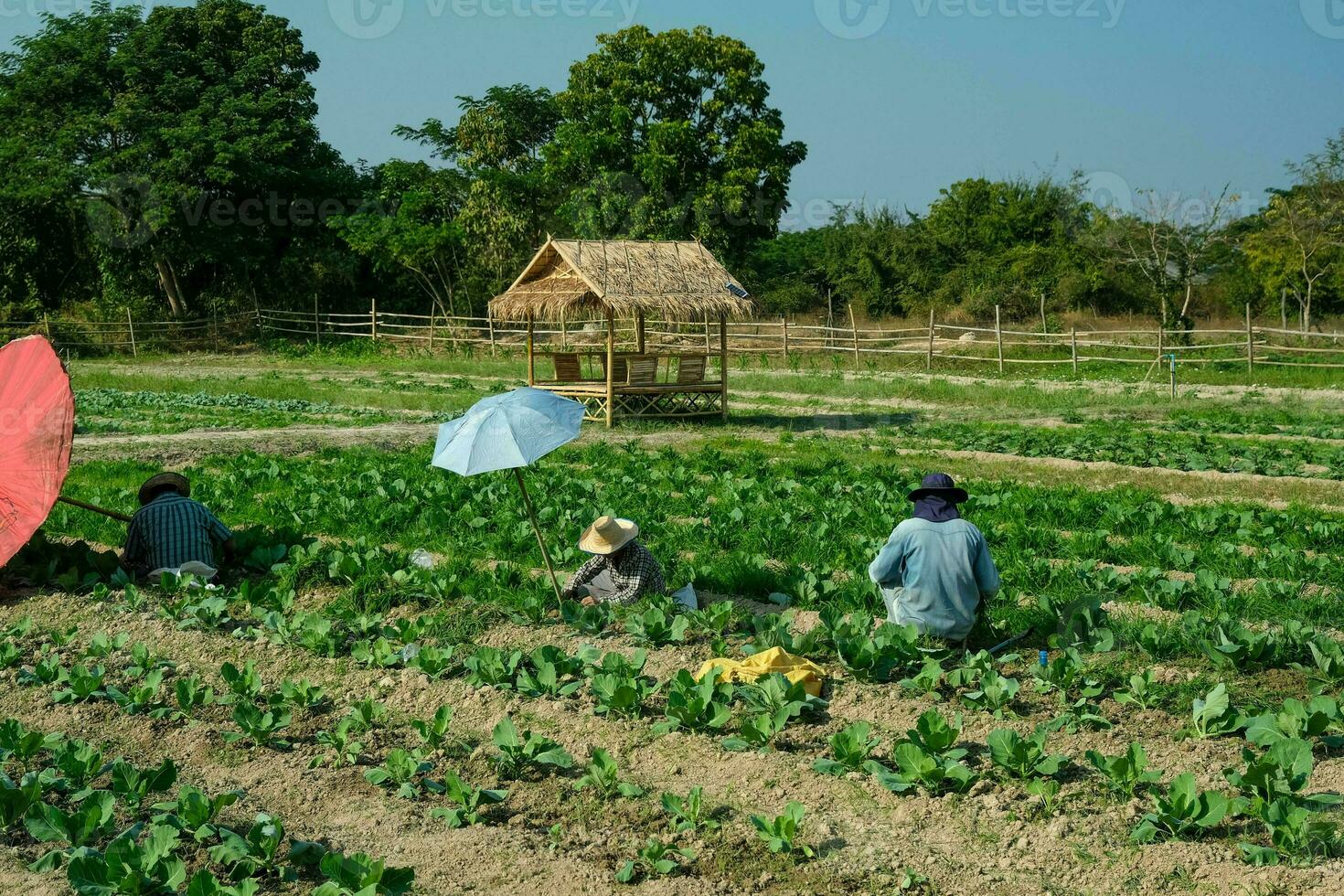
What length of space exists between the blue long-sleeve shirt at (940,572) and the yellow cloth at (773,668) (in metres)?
0.71

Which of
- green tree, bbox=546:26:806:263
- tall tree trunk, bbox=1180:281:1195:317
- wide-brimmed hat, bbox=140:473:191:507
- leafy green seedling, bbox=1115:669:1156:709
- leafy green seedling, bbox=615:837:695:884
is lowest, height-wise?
leafy green seedling, bbox=615:837:695:884

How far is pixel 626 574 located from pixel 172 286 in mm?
37257

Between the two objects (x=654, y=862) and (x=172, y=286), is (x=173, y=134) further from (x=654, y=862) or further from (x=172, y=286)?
(x=654, y=862)

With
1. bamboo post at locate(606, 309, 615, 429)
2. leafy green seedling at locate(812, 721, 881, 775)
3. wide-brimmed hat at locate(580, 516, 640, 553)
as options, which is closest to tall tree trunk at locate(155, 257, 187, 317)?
bamboo post at locate(606, 309, 615, 429)


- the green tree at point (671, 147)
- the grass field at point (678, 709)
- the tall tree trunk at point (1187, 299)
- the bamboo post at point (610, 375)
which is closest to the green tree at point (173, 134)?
the green tree at point (671, 147)

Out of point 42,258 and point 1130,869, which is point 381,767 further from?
point 42,258

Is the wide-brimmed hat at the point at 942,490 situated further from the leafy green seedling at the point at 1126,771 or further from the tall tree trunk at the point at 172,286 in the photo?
the tall tree trunk at the point at 172,286

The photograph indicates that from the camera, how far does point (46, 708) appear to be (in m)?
6.36

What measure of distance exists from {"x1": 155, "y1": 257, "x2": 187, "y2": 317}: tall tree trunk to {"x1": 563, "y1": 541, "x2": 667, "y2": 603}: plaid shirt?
3637 cm

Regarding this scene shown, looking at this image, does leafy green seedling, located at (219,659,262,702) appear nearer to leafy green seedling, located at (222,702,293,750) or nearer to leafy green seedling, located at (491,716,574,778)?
leafy green seedling, located at (222,702,293,750)

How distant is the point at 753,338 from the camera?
37250 millimetres

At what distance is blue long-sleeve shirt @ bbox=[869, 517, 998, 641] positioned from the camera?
6.60m

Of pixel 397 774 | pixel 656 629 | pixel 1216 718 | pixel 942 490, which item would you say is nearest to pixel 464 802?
pixel 397 774

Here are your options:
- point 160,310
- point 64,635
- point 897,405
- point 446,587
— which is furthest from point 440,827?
point 160,310
